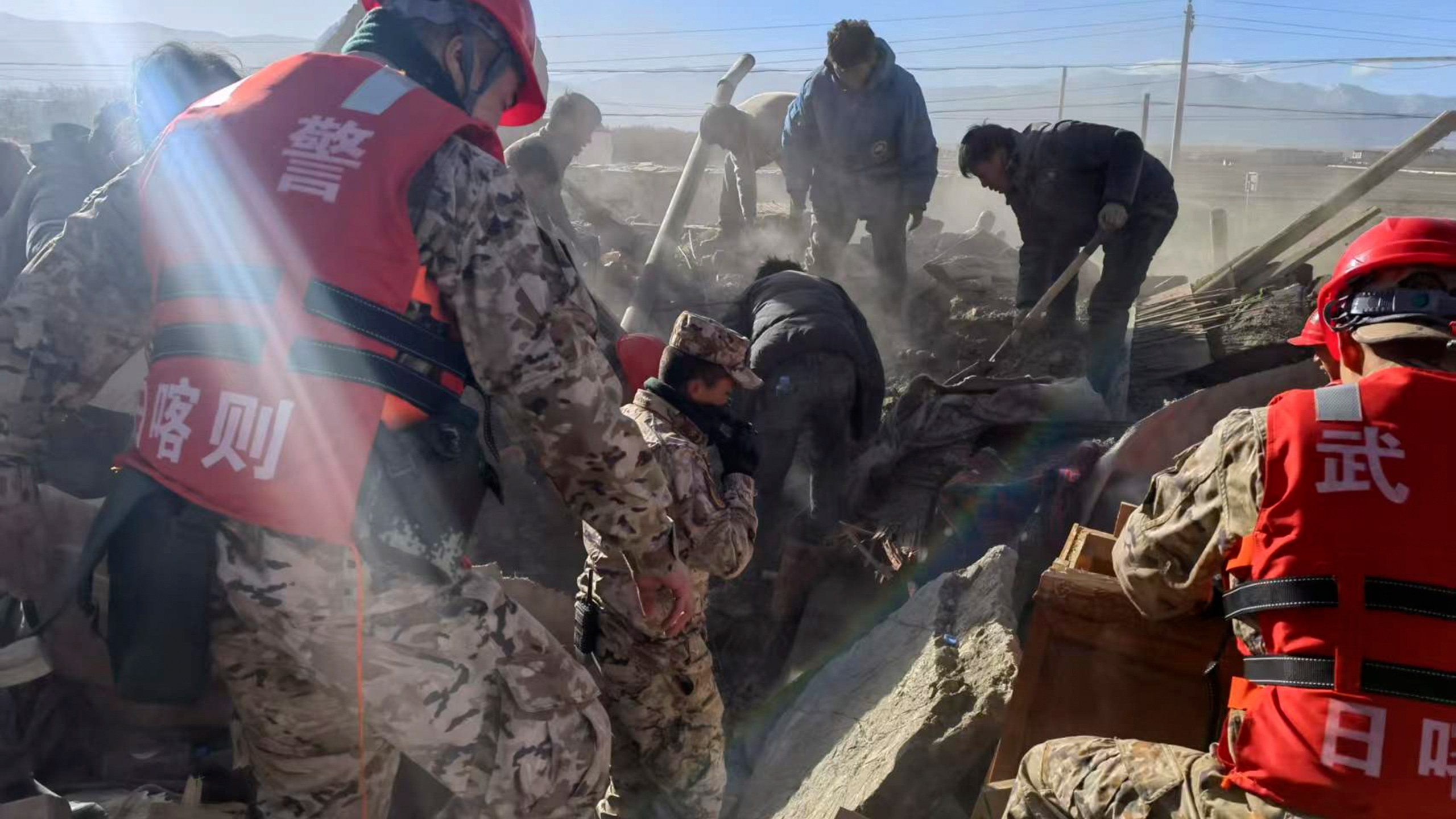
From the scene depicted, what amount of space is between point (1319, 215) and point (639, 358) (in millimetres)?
5071

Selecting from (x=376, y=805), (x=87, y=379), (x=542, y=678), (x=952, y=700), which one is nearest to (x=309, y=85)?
(x=87, y=379)

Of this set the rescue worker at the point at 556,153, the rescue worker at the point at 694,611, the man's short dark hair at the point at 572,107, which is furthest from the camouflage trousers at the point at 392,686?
the man's short dark hair at the point at 572,107

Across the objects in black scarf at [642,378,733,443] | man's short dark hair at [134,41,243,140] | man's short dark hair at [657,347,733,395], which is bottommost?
black scarf at [642,378,733,443]

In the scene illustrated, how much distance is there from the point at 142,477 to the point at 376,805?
83cm

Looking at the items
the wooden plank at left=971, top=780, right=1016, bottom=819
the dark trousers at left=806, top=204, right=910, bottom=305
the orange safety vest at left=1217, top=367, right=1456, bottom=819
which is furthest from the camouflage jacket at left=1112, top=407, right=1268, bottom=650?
the dark trousers at left=806, top=204, right=910, bottom=305

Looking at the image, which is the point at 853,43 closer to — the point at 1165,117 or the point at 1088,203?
the point at 1088,203

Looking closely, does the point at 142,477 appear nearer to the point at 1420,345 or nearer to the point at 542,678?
the point at 542,678

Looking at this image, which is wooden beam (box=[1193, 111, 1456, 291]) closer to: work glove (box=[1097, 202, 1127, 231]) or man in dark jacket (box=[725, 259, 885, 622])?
work glove (box=[1097, 202, 1127, 231])

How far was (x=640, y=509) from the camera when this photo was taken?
206 cm

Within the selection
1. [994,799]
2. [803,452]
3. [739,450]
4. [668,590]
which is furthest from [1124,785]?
[803,452]

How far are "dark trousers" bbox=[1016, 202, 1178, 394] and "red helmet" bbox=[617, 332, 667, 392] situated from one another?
3.55 m

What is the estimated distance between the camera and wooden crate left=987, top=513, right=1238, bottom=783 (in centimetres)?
252

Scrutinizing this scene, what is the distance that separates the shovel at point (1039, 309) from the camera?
6.34 m

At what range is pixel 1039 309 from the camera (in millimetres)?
6523
